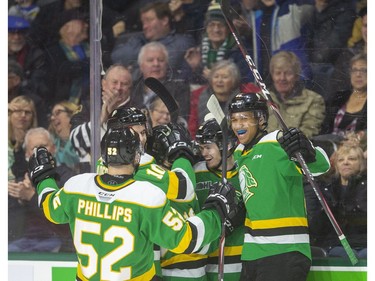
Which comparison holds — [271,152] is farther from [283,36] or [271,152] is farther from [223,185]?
[283,36]

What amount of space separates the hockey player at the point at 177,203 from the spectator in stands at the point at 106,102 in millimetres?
429

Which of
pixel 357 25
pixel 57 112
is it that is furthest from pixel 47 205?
pixel 357 25

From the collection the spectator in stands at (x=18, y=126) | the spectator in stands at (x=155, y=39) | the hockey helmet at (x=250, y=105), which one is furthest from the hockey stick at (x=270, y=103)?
the spectator in stands at (x=18, y=126)

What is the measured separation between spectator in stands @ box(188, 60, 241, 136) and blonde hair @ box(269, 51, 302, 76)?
7.2 inches

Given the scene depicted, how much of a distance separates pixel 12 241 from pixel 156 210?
1562 millimetres

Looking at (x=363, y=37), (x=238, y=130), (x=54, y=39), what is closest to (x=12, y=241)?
(x=54, y=39)

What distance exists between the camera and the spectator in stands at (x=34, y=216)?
448cm

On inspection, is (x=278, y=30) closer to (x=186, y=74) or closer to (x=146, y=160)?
(x=186, y=74)

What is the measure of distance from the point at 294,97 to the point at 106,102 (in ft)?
3.08

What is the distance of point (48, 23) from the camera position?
15.1 feet

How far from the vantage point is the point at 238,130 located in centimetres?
384

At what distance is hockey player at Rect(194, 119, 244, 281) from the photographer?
158 inches

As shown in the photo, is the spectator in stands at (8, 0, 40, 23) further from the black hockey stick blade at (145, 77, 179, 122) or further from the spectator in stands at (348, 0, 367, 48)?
the spectator in stands at (348, 0, 367, 48)

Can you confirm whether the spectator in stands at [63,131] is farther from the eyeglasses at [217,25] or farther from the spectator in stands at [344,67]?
the spectator in stands at [344,67]
